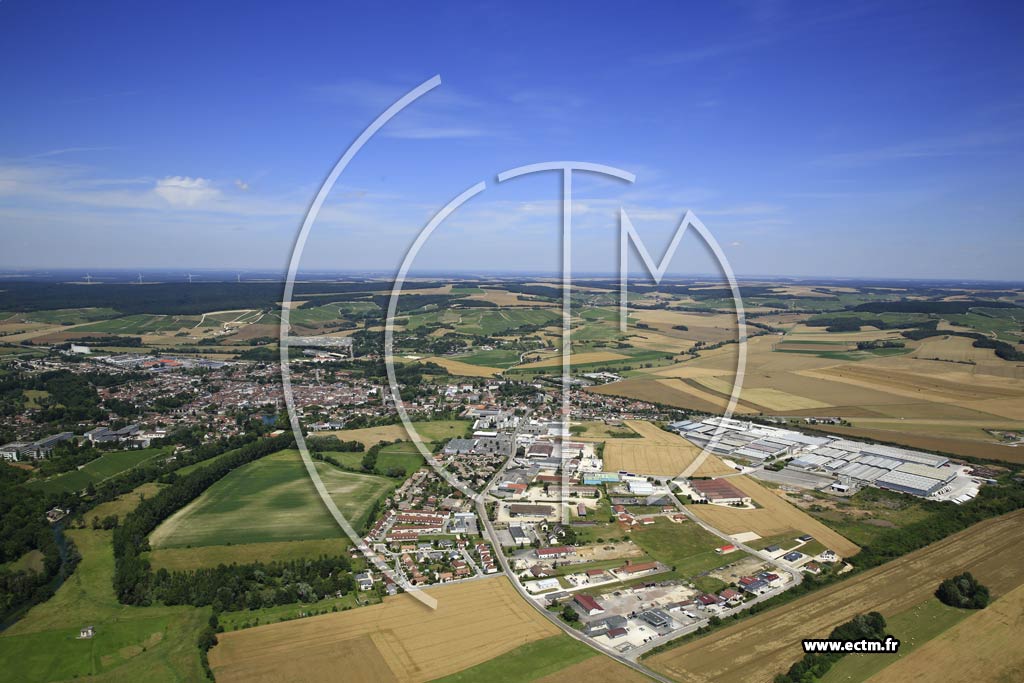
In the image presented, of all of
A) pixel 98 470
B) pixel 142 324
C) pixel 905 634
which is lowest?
pixel 905 634

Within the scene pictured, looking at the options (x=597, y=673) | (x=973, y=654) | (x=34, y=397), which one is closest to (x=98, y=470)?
(x=34, y=397)

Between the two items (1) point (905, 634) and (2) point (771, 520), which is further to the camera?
(2) point (771, 520)

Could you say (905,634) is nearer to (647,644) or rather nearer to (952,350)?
(647,644)

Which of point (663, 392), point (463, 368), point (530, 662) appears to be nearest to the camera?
point (530, 662)

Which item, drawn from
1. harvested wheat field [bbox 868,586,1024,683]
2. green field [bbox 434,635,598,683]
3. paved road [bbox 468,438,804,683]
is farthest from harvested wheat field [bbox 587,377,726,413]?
green field [bbox 434,635,598,683]

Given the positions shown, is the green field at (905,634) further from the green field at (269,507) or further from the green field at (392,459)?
the green field at (392,459)

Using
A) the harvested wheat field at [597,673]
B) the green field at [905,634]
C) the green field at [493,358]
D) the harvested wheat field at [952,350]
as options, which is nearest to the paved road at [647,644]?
the harvested wheat field at [597,673]

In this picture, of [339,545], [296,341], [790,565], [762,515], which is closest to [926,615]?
[790,565]
